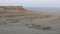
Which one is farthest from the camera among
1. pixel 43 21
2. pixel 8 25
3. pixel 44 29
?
pixel 43 21

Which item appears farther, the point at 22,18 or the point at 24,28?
the point at 22,18

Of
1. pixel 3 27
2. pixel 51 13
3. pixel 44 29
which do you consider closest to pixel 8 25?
pixel 3 27

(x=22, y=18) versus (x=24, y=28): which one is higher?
(x=22, y=18)

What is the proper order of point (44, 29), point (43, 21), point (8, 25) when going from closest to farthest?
point (44, 29)
point (8, 25)
point (43, 21)

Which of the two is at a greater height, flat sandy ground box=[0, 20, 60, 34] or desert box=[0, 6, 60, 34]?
desert box=[0, 6, 60, 34]

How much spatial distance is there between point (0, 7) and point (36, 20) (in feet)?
2.74

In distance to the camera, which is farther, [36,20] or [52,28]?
[36,20]

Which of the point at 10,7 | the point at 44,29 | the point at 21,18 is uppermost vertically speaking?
the point at 10,7

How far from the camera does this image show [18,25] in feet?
8.86

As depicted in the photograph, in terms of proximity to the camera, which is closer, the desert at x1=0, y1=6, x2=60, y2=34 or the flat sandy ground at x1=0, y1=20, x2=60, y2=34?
the flat sandy ground at x1=0, y1=20, x2=60, y2=34

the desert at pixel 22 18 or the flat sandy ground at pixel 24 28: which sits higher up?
the desert at pixel 22 18

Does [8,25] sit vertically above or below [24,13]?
below

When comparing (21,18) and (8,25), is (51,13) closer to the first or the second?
(21,18)

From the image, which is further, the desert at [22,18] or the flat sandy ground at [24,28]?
the desert at [22,18]
